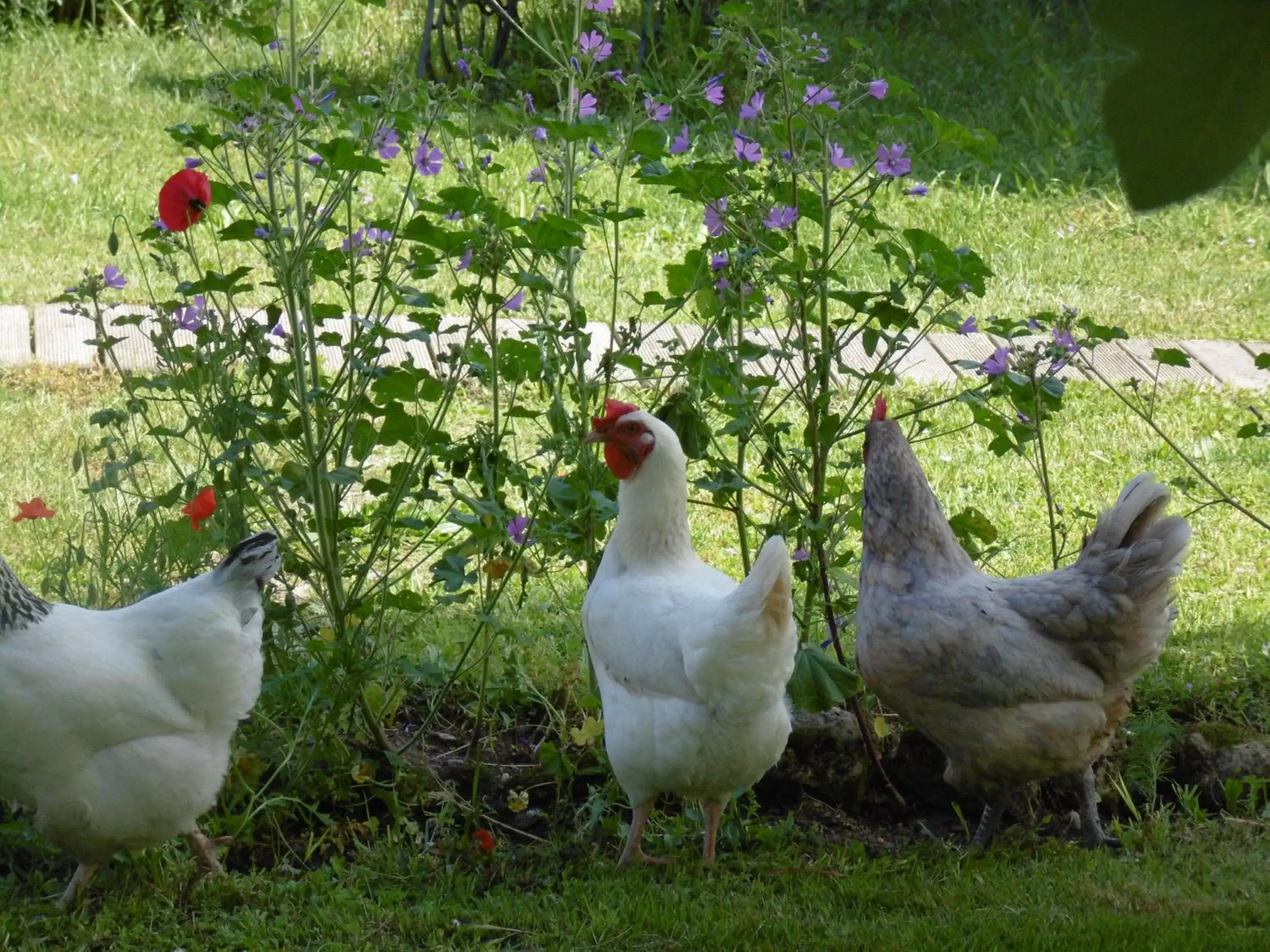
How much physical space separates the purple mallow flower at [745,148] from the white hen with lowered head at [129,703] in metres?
1.46

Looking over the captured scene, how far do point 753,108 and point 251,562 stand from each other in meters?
1.58

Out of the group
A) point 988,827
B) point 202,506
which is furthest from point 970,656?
point 202,506

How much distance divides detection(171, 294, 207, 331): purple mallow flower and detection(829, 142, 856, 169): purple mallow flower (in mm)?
1541

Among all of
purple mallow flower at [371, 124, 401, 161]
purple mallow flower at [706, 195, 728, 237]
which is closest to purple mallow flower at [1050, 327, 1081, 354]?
purple mallow flower at [706, 195, 728, 237]

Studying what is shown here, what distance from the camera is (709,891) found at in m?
3.23

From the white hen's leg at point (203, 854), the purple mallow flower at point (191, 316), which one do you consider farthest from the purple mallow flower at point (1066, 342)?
the white hen's leg at point (203, 854)

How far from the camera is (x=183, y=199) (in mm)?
3023

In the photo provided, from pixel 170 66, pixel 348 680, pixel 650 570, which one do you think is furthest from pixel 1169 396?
pixel 170 66

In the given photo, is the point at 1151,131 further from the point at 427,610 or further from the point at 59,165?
the point at 59,165

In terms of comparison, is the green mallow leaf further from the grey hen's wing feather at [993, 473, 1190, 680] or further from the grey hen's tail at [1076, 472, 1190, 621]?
the grey hen's tail at [1076, 472, 1190, 621]

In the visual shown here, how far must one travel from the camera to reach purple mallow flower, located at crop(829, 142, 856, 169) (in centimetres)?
330

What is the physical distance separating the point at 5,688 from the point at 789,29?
237 centimetres

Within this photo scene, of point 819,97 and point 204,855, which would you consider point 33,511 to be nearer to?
point 204,855

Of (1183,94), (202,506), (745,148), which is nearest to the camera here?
(1183,94)
